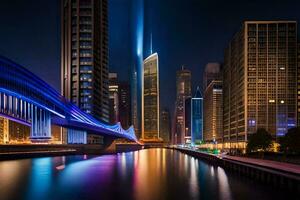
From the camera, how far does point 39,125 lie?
111000mm

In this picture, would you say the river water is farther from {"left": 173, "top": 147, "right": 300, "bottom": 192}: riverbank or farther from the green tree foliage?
the green tree foliage

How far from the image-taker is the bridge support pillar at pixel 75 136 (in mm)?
155375

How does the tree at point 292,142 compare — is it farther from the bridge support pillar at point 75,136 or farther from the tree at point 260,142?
the bridge support pillar at point 75,136

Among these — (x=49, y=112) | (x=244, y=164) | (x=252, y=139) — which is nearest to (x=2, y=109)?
(x=49, y=112)

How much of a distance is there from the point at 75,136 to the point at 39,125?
50.1 meters

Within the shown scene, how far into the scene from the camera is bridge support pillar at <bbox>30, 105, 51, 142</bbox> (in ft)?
357

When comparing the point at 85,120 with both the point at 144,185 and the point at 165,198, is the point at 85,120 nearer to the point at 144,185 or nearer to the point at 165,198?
the point at 144,185

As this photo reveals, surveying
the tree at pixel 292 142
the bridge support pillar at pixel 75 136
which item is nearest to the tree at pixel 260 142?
the tree at pixel 292 142

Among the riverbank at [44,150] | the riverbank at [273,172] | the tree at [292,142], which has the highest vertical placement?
the tree at [292,142]

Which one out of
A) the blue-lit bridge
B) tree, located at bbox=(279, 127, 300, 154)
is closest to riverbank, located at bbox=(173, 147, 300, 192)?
tree, located at bbox=(279, 127, 300, 154)

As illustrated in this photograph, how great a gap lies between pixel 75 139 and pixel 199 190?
11162 cm

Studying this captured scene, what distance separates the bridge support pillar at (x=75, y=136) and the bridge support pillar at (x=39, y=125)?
3936 cm

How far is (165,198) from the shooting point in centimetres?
4741

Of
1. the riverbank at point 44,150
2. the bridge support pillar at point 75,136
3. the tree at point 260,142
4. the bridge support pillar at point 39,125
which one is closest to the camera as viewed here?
the riverbank at point 44,150
